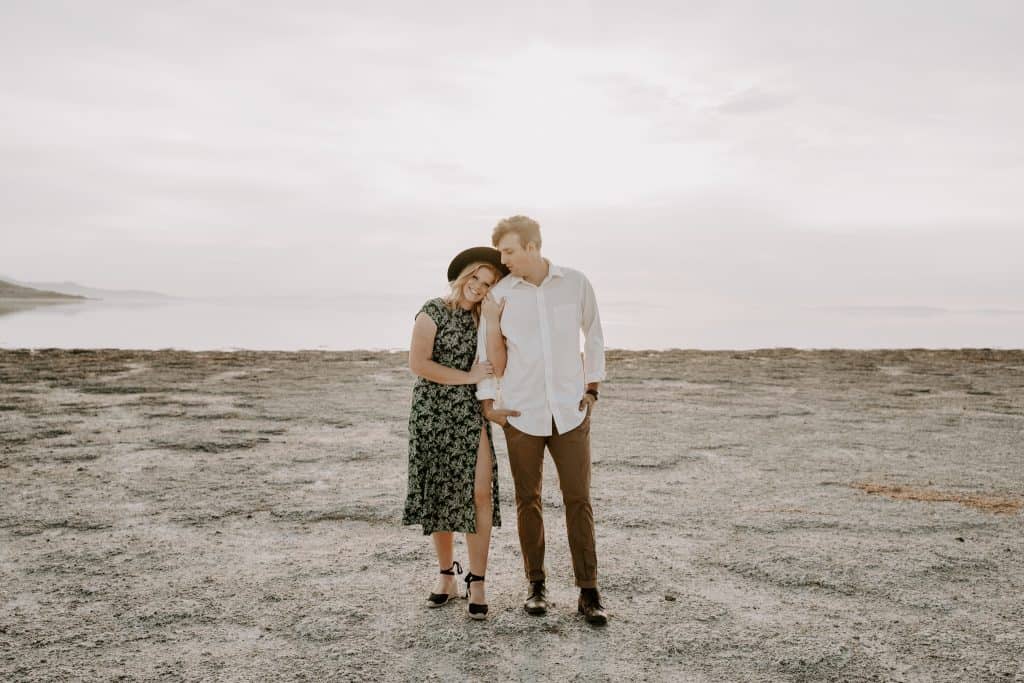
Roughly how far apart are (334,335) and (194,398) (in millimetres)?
17690

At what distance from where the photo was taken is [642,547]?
4.76 m

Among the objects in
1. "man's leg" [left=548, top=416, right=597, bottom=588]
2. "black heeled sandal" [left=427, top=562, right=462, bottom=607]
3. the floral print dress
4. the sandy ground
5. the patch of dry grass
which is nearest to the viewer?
the sandy ground

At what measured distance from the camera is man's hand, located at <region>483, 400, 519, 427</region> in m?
3.60

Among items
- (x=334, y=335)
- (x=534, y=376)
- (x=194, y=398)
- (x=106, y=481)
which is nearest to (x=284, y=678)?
A: (x=534, y=376)

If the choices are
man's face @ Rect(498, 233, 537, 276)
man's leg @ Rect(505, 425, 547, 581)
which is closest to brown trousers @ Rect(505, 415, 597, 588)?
man's leg @ Rect(505, 425, 547, 581)

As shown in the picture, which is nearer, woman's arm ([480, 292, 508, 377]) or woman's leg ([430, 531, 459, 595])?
woman's arm ([480, 292, 508, 377])

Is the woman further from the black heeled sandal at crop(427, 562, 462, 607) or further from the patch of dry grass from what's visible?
the patch of dry grass

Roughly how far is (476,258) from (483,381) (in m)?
0.60

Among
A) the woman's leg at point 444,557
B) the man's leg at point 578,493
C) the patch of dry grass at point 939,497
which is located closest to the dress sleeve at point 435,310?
the man's leg at point 578,493

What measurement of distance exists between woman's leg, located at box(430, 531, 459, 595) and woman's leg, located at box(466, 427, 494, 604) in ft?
0.46

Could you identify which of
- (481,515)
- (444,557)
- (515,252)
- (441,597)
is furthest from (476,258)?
(441,597)

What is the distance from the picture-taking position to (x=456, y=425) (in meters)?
3.74

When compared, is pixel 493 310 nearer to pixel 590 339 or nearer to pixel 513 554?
pixel 590 339

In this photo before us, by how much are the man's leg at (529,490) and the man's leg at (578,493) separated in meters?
0.10
